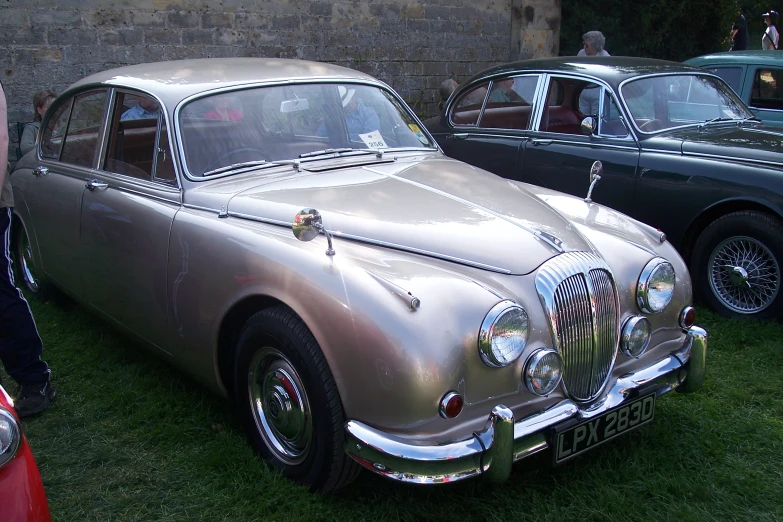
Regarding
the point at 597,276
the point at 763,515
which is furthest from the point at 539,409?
the point at 763,515

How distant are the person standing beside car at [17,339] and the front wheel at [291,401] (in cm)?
117

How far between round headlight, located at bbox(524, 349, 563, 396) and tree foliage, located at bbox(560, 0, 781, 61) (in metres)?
11.0

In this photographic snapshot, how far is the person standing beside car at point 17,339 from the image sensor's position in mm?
3518

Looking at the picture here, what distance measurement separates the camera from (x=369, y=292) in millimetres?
2494

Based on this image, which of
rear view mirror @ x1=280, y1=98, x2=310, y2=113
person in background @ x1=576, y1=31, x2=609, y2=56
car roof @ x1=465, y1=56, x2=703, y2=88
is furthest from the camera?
person in background @ x1=576, y1=31, x2=609, y2=56

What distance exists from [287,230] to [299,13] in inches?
279

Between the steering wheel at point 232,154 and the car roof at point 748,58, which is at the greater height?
the car roof at point 748,58

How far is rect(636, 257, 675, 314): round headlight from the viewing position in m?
3.02

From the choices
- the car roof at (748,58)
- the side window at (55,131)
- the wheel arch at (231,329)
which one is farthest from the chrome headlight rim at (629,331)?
the car roof at (748,58)

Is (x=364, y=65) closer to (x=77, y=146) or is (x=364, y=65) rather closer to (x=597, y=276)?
(x=77, y=146)

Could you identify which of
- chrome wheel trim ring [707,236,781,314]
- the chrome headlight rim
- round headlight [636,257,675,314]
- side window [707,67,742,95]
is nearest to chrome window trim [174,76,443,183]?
round headlight [636,257,675,314]

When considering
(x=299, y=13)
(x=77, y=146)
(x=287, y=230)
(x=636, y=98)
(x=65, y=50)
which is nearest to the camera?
(x=287, y=230)

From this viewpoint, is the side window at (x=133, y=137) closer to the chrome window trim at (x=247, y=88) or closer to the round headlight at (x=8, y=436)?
the chrome window trim at (x=247, y=88)

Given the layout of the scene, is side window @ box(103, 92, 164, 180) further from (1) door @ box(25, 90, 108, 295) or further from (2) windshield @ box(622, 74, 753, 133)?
(2) windshield @ box(622, 74, 753, 133)
